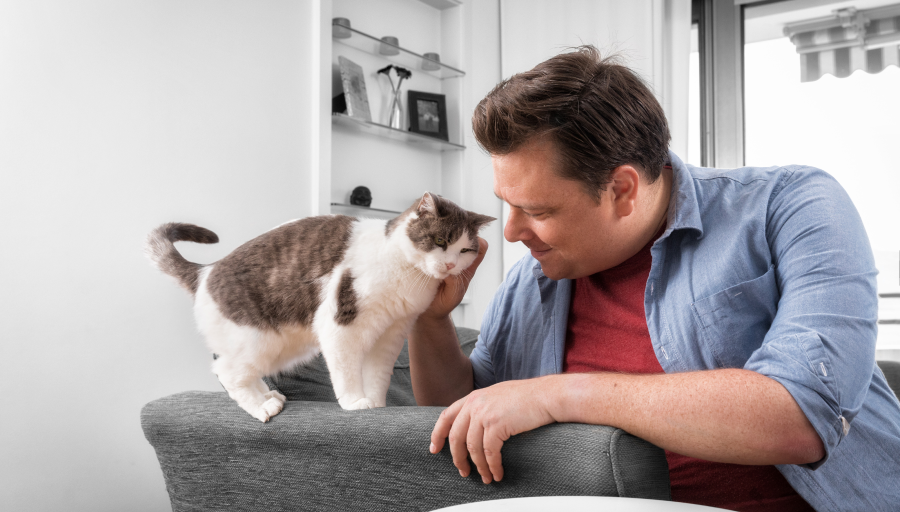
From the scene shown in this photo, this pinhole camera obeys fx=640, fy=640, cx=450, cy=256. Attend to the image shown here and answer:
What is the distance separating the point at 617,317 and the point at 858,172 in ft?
8.68

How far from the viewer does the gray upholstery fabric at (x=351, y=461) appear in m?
0.74

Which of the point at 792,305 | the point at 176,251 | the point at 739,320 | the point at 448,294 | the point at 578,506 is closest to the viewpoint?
the point at 578,506

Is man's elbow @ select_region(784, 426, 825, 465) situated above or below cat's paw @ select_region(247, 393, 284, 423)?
above

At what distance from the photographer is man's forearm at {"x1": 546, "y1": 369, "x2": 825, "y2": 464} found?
2.41 feet

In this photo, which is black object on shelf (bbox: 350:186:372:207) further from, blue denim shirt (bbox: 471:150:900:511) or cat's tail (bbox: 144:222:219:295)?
blue denim shirt (bbox: 471:150:900:511)

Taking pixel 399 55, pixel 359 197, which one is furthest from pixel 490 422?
pixel 399 55

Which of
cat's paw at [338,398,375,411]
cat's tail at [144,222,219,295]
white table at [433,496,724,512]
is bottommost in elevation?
white table at [433,496,724,512]

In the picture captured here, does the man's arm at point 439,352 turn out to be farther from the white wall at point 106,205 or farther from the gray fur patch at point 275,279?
the white wall at point 106,205

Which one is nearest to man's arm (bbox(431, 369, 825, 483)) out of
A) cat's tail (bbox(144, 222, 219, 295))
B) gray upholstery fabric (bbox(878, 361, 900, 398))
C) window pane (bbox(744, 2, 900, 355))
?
cat's tail (bbox(144, 222, 219, 295))

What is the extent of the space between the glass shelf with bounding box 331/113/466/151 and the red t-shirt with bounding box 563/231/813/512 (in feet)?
5.92

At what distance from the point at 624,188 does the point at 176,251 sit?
0.90 metres

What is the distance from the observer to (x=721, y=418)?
737 mm

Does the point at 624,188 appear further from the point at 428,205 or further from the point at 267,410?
the point at 267,410

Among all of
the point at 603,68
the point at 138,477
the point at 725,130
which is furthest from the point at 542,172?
the point at 725,130
